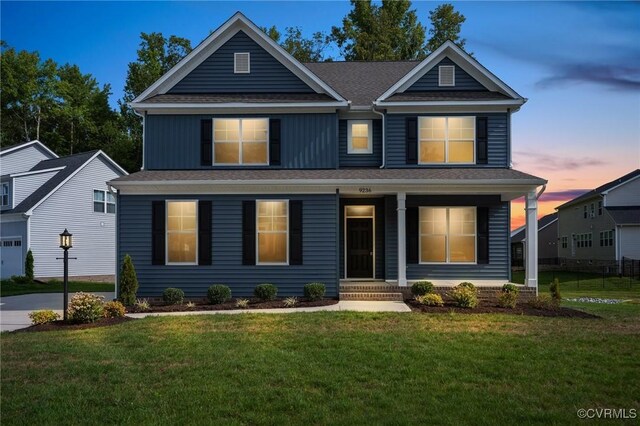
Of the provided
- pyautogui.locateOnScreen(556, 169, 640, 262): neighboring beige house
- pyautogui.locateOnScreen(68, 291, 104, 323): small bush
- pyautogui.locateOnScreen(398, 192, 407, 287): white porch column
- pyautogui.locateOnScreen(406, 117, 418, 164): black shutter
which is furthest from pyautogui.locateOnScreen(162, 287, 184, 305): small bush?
pyautogui.locateOnScreen(556, 169, 640, 262): neighboring beige house

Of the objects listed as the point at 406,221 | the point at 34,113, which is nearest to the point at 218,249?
the point at 406,221

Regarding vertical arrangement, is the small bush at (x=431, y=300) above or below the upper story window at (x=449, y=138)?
below

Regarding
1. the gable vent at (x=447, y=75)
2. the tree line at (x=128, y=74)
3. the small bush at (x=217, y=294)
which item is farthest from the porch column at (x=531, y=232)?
the tree line at (x=128, y=74)

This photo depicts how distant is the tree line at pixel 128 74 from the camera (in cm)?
3375

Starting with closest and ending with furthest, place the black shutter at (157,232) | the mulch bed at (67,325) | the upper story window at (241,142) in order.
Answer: the mulch bed at (67,325) < the black shutter at (157,232) < the upper story window at (241,142)

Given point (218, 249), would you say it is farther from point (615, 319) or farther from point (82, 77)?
point (82, 77)

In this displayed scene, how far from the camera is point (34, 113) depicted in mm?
42375

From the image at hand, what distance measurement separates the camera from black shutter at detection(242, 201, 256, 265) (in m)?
14.9

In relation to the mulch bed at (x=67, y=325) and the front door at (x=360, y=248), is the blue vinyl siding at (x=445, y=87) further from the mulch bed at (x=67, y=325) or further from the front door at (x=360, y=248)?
the mulch bed at (x=67, y=325)

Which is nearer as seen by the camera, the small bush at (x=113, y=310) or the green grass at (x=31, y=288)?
the small bush at (x=113, y=310)

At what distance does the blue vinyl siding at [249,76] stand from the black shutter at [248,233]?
4.06 m

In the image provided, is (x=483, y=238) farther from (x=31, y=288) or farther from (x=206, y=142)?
(x=31, y=288)

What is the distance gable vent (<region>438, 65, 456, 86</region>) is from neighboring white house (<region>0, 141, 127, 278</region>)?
19283 millimetres

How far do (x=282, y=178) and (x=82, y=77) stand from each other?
3775 centimetres
